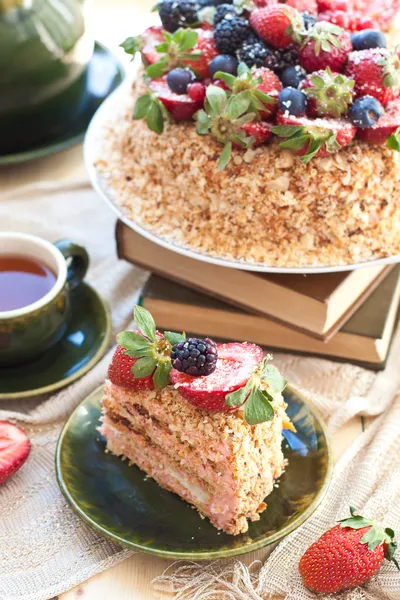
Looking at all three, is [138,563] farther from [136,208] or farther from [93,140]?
[93,140]

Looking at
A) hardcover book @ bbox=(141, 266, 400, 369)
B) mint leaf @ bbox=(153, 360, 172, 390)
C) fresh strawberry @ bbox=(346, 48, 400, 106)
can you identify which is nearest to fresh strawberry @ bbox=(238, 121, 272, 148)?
fresh strawberry @ bbox=(346, 48, 400, 106)

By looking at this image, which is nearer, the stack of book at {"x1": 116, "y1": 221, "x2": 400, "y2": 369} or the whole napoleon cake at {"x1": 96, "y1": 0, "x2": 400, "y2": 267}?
the whole napoleon cake at {"x1": 96, "y1": 0, "x2": 400, "y2": 267}

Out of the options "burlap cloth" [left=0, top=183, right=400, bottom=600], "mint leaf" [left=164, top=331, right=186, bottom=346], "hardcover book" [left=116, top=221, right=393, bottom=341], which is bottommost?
"burlap cloth" [left=0, top=183, right=400, bottom=600]

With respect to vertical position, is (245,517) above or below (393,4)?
below

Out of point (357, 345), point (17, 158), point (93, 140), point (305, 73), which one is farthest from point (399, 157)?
point (17, 158)

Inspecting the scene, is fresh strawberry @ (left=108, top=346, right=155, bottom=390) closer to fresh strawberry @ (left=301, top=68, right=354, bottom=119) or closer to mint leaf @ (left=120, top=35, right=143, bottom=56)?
fresh strawberry @ (left=301, top=68, right=354, bottom=119)

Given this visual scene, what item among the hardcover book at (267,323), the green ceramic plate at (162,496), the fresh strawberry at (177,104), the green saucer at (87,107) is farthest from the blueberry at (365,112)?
the green saucer at (87,107)

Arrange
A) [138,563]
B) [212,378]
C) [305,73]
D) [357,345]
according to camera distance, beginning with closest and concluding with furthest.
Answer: [212,378] → [138,563] → [305,73] → [357,345]
